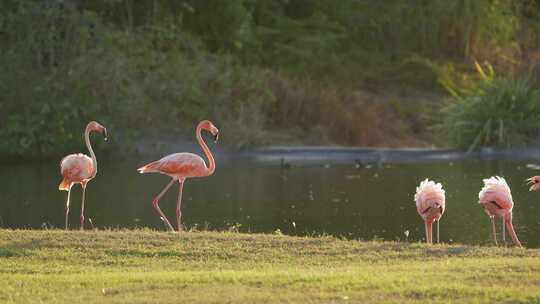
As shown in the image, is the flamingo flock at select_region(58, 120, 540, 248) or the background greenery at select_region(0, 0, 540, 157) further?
the background greenery at select_region(0, 0, 540, 157)

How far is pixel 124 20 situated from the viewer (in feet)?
102

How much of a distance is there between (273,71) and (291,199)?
12.5 meters

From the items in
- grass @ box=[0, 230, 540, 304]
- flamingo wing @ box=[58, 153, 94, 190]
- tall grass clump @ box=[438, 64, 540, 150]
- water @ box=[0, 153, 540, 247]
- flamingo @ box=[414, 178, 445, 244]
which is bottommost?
water @ box=[0, 153, 540, 247]

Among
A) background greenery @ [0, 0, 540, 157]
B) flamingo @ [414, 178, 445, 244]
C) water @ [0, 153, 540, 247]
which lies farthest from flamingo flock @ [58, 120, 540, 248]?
background greenery @ [0, 0, 540, 157]

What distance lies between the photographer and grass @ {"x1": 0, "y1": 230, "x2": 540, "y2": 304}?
7945 millimetres

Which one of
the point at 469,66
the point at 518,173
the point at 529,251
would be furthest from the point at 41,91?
the point at 529,251

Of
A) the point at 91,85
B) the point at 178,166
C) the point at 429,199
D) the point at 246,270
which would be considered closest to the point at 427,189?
the point at 429,199

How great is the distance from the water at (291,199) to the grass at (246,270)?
2.64 meters

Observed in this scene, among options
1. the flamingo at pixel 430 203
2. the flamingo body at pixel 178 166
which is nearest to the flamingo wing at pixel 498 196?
the flamingo at pixel 430 203

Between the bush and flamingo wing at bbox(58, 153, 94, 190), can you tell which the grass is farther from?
the bush

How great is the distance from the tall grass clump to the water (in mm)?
1495

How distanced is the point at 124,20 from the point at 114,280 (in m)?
23.0

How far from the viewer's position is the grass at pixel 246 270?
26.1 ft

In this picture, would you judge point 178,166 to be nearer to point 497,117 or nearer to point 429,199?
point 429,199
